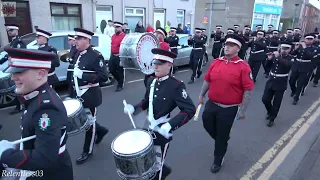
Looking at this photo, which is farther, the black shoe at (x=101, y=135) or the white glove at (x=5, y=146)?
the black shoe at (x=101, y=135)

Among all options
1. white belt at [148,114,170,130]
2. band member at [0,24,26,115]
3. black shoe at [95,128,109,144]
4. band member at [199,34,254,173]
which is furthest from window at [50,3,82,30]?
white belt at [148,114,170,130]

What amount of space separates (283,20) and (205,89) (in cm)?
3642

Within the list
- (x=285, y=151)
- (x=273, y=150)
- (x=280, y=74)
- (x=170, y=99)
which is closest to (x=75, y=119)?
(x=170, y=99)

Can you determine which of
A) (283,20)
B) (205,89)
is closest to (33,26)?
(205,89)

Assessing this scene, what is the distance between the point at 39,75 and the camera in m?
1.86

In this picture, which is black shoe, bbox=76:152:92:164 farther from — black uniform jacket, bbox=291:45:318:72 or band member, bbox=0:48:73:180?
black uniform jacket, bbox=291:45:318:72

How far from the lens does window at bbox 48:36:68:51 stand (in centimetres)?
691

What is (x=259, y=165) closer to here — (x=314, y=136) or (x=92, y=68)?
(x=314, y=136)

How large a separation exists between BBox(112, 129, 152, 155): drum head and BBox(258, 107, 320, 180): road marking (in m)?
2.05

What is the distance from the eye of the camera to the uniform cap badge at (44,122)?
5.64 feet

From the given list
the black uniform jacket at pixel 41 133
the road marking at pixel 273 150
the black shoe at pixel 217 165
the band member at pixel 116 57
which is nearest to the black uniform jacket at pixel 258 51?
the road marking at pixel 273 150

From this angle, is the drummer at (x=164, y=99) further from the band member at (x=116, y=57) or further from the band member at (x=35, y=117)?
the band member at (x=116, y=57)

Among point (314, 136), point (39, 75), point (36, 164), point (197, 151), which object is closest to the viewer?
point (36, 164)

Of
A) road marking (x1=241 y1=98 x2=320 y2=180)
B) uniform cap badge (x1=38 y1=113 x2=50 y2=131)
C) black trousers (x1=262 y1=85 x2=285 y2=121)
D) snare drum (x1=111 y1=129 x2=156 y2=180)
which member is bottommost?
road marking (x1=241 y1=98 x2=320 y2=180)
